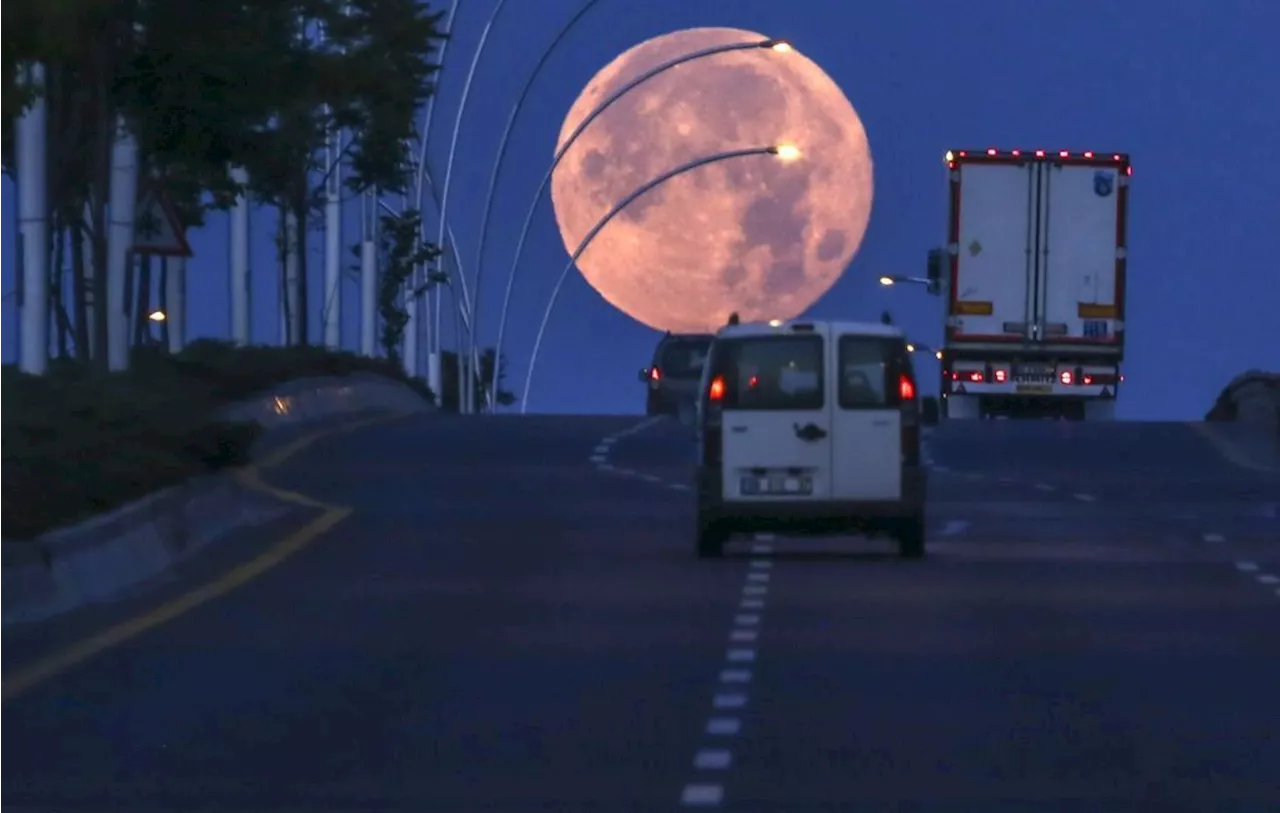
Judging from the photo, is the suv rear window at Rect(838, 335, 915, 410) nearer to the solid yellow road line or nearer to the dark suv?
the solid yellow road line

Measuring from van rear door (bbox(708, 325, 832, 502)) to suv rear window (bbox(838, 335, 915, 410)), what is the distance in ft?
0.54

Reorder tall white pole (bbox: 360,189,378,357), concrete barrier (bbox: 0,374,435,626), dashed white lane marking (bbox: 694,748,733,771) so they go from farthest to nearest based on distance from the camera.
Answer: tall white pole (bbox: 360,189,378,357) → concrete barrier (bbox: 0,374,435,626) → dashed white lane marking (bbox: 694,748,733,771)

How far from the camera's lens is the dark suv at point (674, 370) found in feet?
172

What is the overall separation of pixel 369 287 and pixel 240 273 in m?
15.7

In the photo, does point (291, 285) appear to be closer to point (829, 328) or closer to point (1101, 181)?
point (1101, 181)

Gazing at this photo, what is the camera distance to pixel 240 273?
189 ft

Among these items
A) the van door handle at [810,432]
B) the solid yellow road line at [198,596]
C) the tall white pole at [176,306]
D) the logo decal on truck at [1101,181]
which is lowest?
the solid yellow road line at [198,596]

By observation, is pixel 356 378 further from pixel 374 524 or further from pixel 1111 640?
pixel 1111 640

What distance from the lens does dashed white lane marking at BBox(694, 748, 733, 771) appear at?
41.2ft

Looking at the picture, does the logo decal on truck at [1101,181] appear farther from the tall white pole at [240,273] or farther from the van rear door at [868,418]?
the van rear door at [868,418]

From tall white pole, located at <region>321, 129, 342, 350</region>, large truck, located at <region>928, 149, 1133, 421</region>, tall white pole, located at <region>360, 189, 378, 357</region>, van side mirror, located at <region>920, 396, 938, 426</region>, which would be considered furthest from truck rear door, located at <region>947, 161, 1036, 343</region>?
tall white pole, located at <region>360, 189, 378, 357</region>

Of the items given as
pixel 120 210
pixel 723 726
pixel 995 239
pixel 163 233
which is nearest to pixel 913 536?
pixel 723 726

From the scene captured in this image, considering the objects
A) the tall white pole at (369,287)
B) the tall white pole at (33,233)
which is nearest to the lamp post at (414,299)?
the tall white pole at (369,287)

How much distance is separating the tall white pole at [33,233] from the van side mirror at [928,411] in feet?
40.1
